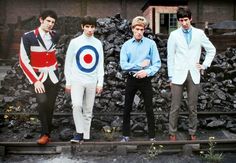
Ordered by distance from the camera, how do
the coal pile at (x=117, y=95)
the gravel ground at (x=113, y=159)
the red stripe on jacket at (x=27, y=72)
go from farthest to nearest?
the coal pile at (x=117, y=95) < the red stripe on jacket at (x=27, y=72) < the gravel ground at (x=113, y=159)

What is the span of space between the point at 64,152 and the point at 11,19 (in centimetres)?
2415

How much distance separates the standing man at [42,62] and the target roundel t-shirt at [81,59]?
32 cm

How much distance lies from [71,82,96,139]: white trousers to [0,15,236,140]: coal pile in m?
0.70

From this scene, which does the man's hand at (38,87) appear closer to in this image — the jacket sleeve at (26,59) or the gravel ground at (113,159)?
the jacket sleeve at (26,59)

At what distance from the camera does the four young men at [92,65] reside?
5660mm

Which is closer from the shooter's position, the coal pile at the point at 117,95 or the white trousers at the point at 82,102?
the white trousers at the point at 82,102

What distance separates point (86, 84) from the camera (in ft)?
18.7

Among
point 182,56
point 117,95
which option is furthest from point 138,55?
point 117,95

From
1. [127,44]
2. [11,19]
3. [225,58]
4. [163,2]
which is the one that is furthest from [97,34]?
[11,19]

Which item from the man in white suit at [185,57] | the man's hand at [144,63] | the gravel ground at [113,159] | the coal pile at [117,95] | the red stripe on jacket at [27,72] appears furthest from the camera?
the coal pile at [117,95]

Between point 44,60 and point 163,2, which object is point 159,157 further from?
point 163,2

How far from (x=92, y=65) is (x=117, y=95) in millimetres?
2703

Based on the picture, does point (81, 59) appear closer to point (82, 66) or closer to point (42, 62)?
point (82, 66)

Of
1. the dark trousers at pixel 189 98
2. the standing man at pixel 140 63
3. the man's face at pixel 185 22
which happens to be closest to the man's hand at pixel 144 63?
the standing man at pixel 140 63
